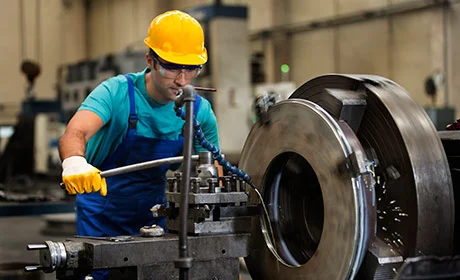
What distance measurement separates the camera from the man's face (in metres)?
1.70

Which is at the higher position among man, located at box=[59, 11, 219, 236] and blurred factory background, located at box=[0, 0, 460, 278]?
blurred factory background, located at box=[0, 0, 460, 278]

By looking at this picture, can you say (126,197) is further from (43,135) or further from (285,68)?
(43,135)

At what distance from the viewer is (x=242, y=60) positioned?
649cm

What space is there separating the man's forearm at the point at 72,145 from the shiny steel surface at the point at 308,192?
0.39 m

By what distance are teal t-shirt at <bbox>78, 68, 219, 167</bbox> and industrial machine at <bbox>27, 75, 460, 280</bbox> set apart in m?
0.44

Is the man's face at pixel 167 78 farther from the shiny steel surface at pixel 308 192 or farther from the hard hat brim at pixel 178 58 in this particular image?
the shiny steel surface at pixel 308 192

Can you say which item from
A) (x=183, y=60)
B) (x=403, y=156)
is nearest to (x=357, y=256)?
(x=403, y=156)

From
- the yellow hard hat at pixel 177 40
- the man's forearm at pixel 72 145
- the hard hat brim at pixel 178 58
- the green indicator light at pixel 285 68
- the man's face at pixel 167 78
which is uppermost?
the green indicator light at pixel 285 68

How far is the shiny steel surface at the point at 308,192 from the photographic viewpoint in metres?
1.20

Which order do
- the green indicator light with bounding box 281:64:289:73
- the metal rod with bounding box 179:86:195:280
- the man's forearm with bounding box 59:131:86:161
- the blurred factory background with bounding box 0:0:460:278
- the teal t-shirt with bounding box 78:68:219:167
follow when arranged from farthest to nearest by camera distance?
the green indicator light with bounding box 281:64:289:73, the blurred factory background with bounding box 0:0:460:278, the teal t-shirt with bounding box 78:68:219:167, the man's forearm with bounding box 59:131:86:161, the metal rod with bounding box 179:86:195:280

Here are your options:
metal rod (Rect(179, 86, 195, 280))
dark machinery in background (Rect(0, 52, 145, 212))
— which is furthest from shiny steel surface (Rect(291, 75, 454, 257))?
dark machinery in background (Rect(0, 52, 145, 212))

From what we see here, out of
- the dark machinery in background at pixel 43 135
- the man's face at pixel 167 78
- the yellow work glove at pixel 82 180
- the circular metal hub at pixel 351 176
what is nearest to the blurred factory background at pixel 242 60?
the dark machinery in background at pixel 43 135

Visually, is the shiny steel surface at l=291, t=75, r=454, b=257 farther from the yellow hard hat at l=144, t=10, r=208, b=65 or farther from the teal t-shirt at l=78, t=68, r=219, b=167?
the teal t-shirt at l=78, t=68, r=219, b=167

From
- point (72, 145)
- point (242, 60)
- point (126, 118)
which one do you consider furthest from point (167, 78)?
point (242, 60)
